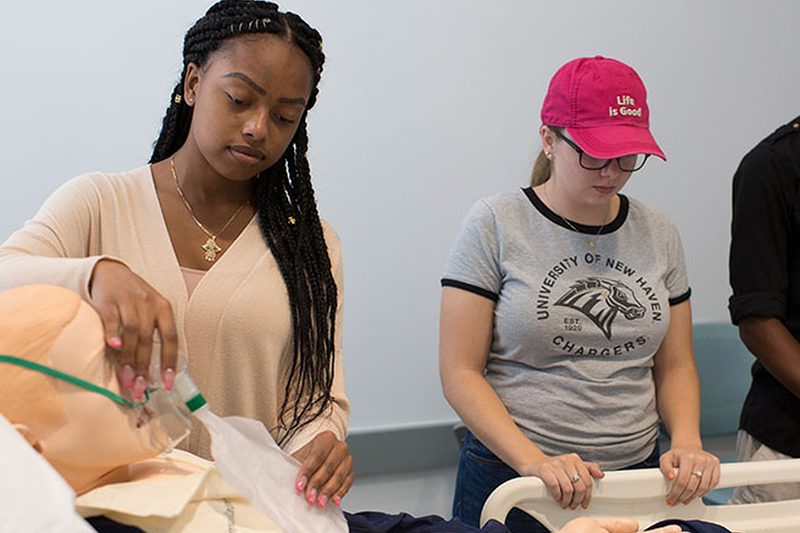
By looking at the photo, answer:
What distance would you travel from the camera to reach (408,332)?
2656mm

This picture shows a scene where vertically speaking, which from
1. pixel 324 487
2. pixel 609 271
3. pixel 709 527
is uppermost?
pixel 609 271

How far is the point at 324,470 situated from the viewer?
1153 millimetres

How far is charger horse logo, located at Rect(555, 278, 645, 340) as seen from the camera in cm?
167

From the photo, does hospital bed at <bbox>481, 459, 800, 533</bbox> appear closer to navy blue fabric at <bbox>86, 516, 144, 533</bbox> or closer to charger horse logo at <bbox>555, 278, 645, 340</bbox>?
charger horse logo at <bbox>555, 278, 645, 340</bbox>

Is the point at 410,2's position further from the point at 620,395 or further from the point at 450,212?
the point at 620,395

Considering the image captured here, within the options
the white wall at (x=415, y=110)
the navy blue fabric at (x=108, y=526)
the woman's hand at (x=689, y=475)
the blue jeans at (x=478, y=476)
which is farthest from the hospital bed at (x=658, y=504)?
the white wall at (x=415, y=110)

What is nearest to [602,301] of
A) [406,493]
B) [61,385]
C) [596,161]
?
[596,161]

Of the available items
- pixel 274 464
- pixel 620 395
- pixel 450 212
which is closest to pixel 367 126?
pixel 450 212

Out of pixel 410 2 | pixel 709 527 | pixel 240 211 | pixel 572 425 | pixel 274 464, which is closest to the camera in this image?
pixel 274 464

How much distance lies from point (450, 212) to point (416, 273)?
0.74ft

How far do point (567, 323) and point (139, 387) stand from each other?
0.96 m

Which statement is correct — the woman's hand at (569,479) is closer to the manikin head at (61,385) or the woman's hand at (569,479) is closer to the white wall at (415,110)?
the manikin head at (61,385)

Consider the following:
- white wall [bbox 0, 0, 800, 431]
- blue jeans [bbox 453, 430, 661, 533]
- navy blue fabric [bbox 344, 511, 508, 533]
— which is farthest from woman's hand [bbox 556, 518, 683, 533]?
white wall [bbox 0, 0, 800, 431]

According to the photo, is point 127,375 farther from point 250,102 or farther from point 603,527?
point 603,527
